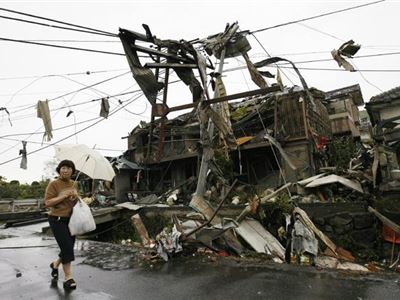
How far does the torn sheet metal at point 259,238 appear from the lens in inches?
311

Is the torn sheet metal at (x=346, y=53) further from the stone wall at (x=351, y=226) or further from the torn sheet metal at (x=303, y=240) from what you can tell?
the torn sheet metal at (x=303, y=240)

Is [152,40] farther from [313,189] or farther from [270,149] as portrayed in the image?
[270,149]

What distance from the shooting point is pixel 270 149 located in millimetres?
17281

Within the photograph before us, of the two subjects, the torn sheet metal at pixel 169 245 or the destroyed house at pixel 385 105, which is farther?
the destroyed house at pixel 385 105

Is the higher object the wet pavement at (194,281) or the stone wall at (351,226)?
the wet pavement at (194,281)

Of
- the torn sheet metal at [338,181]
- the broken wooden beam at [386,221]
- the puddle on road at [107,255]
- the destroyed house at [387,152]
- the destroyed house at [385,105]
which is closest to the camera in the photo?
the puddle on road at [107,255]

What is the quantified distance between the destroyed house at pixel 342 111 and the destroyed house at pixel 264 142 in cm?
135

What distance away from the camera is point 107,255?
7.47 metres

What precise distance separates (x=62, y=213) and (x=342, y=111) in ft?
66.4

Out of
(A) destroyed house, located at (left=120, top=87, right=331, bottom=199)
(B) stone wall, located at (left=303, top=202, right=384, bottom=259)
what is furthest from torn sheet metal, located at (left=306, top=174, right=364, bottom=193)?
(A) destroyed house, located at (left=120, top=87, right=331, bottom=199)

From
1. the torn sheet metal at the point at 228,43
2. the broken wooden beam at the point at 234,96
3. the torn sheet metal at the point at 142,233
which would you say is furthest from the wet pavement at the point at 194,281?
the torn sheet metal at the point at 228,43

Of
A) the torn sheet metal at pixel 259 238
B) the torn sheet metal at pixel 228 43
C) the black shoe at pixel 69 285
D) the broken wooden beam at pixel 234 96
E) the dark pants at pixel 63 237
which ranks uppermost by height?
the torn sheet metal at pixel 228 43

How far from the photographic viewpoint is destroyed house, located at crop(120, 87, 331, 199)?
51.4 feet

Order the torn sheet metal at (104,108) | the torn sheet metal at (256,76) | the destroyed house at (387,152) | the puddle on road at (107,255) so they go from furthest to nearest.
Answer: the torn sheet metal at (104,108)
the torn sheet metal at (256,76)
the destroyed house at (387,152)
the puddle on road at (107,255)
